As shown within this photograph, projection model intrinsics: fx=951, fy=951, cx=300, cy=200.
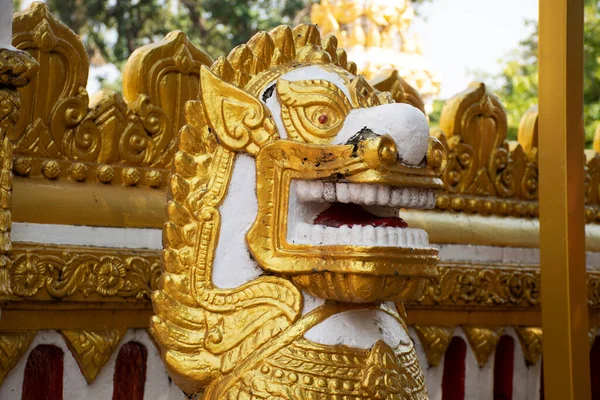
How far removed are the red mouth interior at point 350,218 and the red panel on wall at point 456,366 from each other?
1.44m

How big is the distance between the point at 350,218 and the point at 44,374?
38.3 inches

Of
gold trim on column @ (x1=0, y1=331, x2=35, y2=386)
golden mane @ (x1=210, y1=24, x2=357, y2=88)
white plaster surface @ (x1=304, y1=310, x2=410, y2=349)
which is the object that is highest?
golden mane @ (x1=210, y1=24, x2=357, y2=88)

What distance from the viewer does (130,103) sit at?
2617 mm

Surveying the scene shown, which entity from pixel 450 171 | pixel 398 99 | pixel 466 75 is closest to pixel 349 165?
pixel 398 99

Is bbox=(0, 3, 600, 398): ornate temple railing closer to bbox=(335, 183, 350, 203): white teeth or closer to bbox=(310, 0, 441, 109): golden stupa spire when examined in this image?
bbox=(335, 183, 350, 203): white teeth

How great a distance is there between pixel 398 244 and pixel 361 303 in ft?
0.55

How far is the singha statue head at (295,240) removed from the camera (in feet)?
6.13

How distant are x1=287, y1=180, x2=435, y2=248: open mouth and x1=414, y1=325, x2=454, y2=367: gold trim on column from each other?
1240mm

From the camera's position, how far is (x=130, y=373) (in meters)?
2.55

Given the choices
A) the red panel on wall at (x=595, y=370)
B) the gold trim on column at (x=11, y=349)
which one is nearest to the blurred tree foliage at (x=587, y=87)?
the red panel on wall at (x=595, y=370)

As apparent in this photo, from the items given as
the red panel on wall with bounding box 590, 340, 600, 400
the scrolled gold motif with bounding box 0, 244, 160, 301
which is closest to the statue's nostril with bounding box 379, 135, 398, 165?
the scrolled gold motif with bounding box 0, 244, 160, 301

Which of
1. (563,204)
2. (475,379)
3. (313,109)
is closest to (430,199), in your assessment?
(313,109)

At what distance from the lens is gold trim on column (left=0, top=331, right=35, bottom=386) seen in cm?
229

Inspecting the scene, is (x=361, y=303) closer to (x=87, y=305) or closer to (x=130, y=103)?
(x=87, y=305)
